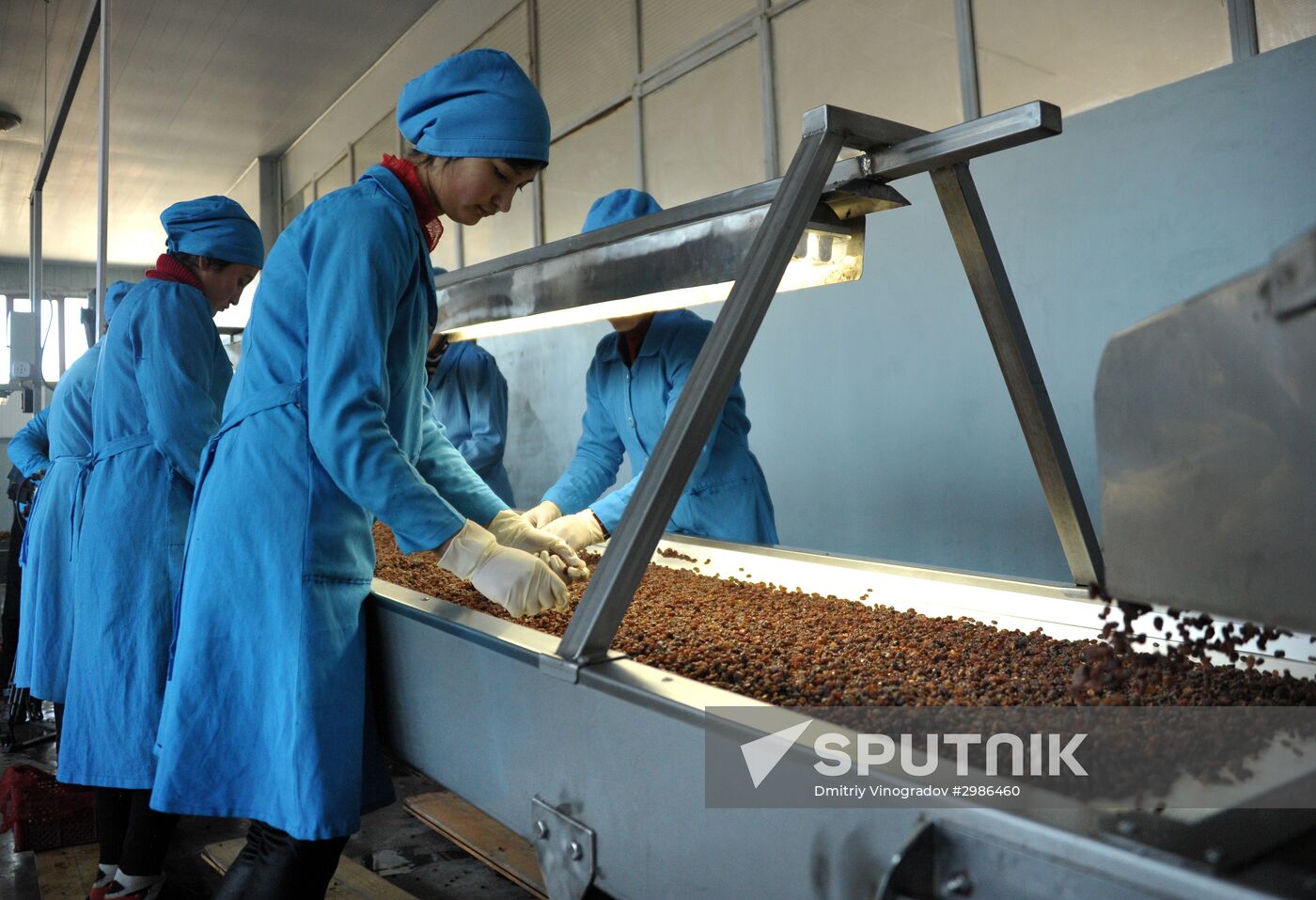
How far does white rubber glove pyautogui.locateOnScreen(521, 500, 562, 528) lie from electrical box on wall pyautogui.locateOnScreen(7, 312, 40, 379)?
467cm

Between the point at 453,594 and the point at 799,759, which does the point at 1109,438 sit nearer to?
the point at 799,759

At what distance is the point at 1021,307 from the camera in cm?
327

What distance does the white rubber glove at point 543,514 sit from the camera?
2.44 m

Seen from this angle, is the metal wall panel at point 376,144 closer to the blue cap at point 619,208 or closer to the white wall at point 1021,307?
the white wall at point 1021,307

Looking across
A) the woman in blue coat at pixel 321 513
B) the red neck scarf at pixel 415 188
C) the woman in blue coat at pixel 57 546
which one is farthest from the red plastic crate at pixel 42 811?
the red neck scarf at pixel 415 188

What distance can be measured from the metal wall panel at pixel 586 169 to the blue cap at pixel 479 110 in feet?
12.3

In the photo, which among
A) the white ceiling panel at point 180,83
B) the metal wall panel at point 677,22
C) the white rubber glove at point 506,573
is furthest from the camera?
the white ceiling panel at point 180,83

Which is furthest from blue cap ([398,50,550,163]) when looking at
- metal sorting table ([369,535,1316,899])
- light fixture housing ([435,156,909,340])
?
metal sorting table ([369,535,1316,899])

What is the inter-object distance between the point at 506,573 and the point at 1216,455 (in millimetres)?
1069

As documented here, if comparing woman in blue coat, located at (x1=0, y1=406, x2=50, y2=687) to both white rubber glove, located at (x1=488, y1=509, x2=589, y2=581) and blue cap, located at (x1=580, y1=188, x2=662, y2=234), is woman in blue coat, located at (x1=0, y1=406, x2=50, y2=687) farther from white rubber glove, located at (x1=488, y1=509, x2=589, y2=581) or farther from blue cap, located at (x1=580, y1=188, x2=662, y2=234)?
white rubber glove, located at (x1=488, y1=509, x2=589, y2=581)

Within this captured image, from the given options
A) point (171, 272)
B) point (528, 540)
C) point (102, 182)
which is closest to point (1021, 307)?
point (528, 540)

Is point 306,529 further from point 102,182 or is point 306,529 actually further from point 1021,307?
point 1021,307

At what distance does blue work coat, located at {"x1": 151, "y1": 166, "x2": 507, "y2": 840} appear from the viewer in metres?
1.37

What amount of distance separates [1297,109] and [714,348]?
7.62 ft
